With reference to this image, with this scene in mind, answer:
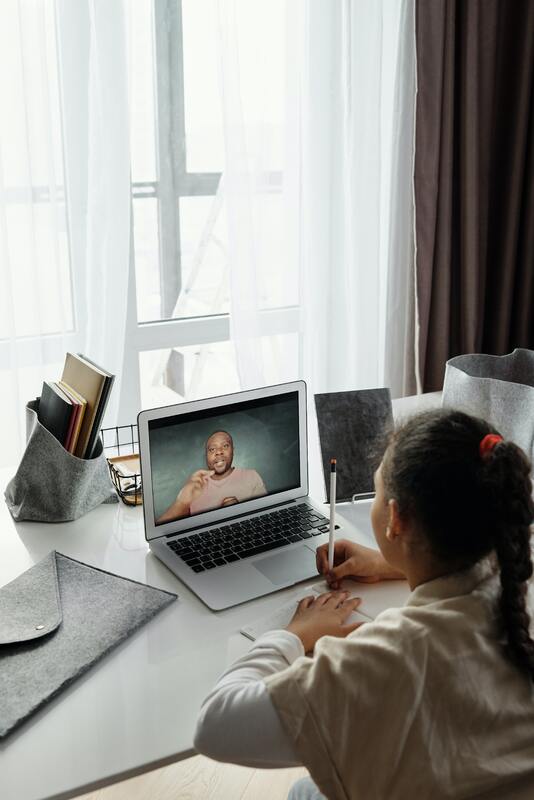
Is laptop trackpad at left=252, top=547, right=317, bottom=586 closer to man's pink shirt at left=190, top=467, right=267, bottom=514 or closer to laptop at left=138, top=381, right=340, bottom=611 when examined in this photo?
laptop at left=138, top=381, right=340, bottom=611

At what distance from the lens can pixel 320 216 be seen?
2305mm

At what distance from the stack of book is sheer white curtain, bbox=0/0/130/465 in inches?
21.0

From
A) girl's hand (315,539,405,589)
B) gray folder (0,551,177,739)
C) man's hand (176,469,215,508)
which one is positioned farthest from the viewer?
man's hand (176,469,215,508)

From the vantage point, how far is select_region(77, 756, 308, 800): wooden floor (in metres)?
1.74

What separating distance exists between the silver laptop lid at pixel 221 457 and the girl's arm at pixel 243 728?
0.45 metres

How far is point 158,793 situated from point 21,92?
156 centimetres

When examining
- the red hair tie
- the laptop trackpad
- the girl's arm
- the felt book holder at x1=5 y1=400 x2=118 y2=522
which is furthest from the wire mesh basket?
the red hair tie

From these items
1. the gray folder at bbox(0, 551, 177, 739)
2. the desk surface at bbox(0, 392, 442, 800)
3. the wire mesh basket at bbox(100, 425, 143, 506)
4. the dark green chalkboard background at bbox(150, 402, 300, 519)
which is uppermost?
the dark green chalkboard background at bbox(150, 402, 300, 519)

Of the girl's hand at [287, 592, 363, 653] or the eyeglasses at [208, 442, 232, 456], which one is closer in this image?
the girl's hand at [287, 592, 363, 653]

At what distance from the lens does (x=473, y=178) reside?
2.39 m

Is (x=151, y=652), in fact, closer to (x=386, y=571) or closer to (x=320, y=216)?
(x=386, y=571)

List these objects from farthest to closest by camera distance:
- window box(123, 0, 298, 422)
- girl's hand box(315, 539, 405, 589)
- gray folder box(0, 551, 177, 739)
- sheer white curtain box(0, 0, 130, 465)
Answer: window box(123, 0, 298, 422)
sheer white curtain box(0, 0, 130, 465)
girl's hand box(315, 539, 405, 589)
gray folder box(0, 551, 177, 739)

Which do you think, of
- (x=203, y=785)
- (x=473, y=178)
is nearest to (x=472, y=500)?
(x=203, y=785)

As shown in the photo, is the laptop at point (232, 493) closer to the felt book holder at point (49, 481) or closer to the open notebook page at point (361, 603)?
the open notebook page at point (361, 603)
